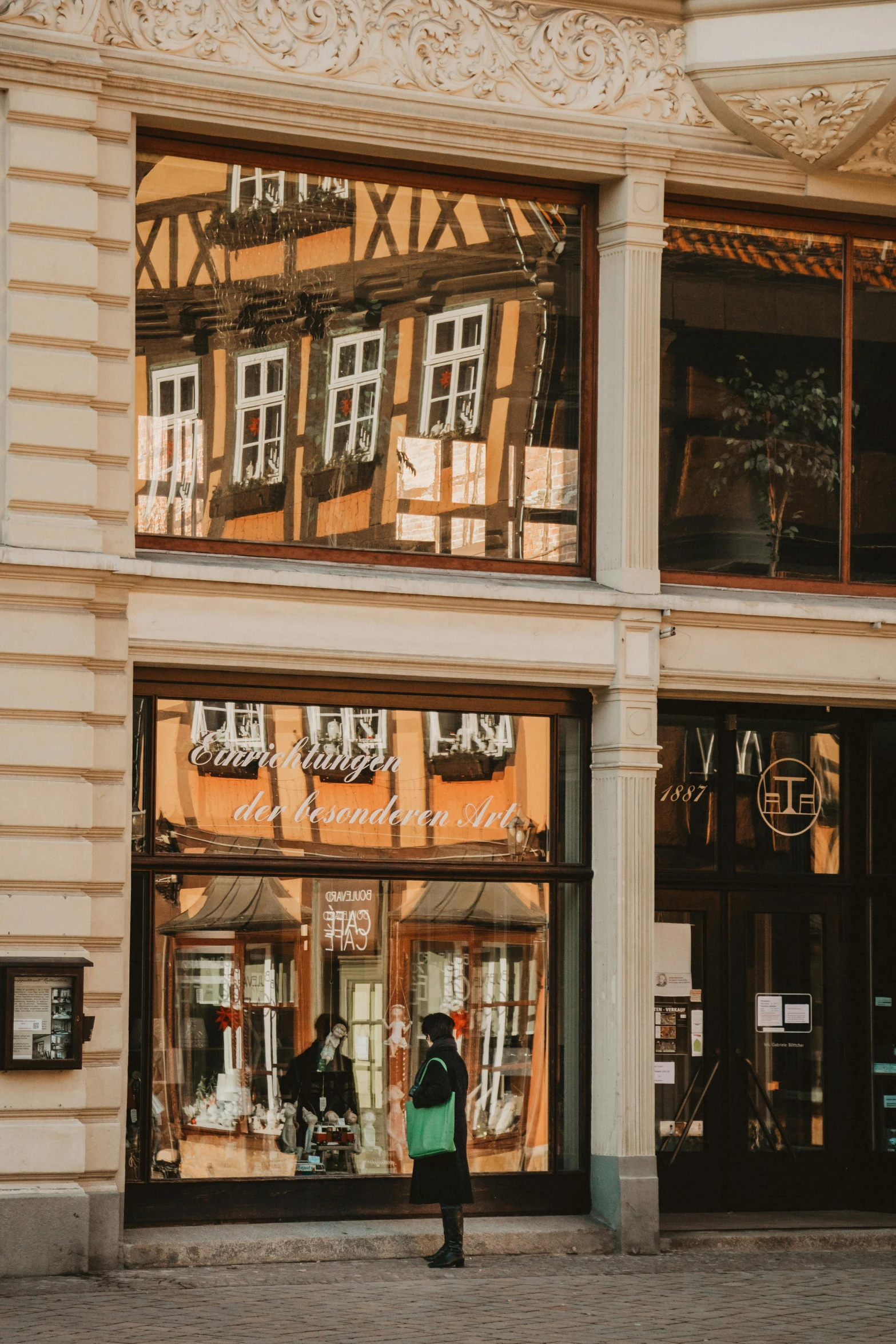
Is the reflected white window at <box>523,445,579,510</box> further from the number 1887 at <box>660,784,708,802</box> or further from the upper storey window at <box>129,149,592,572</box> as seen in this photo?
the number 1887 at <box>660,784,708,802</box>

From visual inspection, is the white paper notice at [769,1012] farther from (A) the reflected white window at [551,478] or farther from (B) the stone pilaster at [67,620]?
(B) the stone pilaster at [67,620]

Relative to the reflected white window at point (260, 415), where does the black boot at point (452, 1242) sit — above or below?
below

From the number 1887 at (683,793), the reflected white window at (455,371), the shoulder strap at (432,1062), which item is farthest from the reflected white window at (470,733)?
the shoulder strap at (432,1062)

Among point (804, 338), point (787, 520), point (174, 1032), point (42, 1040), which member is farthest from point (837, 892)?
point (42, 1040)

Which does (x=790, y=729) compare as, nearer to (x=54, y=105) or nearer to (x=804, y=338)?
(x=804, y=338)

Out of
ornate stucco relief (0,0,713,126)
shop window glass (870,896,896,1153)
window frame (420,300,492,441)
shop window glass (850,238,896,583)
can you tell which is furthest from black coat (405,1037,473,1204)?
ornate stucco relief (0,0,713,126)

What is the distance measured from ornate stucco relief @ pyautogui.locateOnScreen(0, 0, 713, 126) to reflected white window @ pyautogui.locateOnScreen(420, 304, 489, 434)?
150cm

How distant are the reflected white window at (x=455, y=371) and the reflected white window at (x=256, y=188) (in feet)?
4.52

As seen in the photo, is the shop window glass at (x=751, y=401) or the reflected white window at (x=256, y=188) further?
the shop window glass at (x=751, y=401)

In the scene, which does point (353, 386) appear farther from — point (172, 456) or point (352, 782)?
point (352, 782)

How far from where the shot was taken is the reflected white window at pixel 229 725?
12086 mm

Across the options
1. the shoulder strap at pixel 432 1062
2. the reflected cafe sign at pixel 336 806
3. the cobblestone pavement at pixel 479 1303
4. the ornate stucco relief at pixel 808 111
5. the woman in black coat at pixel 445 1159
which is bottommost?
the cobblestone pavement at pixel 479 1303

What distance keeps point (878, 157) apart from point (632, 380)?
2.49 metres

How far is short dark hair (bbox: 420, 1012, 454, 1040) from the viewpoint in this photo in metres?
11.3
